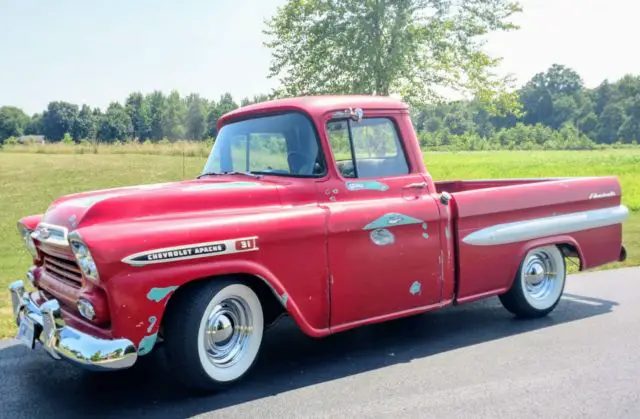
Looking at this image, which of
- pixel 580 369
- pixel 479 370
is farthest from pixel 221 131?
pixel 580 369

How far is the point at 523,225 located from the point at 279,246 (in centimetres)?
248

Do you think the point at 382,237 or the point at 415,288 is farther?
the point at 415,288

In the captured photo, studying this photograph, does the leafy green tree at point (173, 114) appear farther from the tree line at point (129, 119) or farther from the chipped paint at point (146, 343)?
the chipped paint at point (146, 343)

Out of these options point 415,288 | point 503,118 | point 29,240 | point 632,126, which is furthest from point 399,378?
point 632,126

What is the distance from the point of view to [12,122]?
344ft

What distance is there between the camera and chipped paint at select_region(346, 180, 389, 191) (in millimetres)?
4738

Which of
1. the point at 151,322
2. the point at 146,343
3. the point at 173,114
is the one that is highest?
the point at 173,114

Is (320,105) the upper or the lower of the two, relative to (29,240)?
upper

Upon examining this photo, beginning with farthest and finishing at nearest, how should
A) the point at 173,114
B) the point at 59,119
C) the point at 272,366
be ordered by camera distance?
the point at 59,119 → the point at 173,114 → the point at 272,366

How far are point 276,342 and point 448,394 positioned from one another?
171 centimetres

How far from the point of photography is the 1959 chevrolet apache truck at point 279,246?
12.1 ft

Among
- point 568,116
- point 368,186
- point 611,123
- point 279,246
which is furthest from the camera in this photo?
point 568,116

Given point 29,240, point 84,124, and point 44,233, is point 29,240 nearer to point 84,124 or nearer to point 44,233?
point 44,233

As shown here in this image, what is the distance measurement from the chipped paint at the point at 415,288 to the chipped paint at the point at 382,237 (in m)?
0.40
